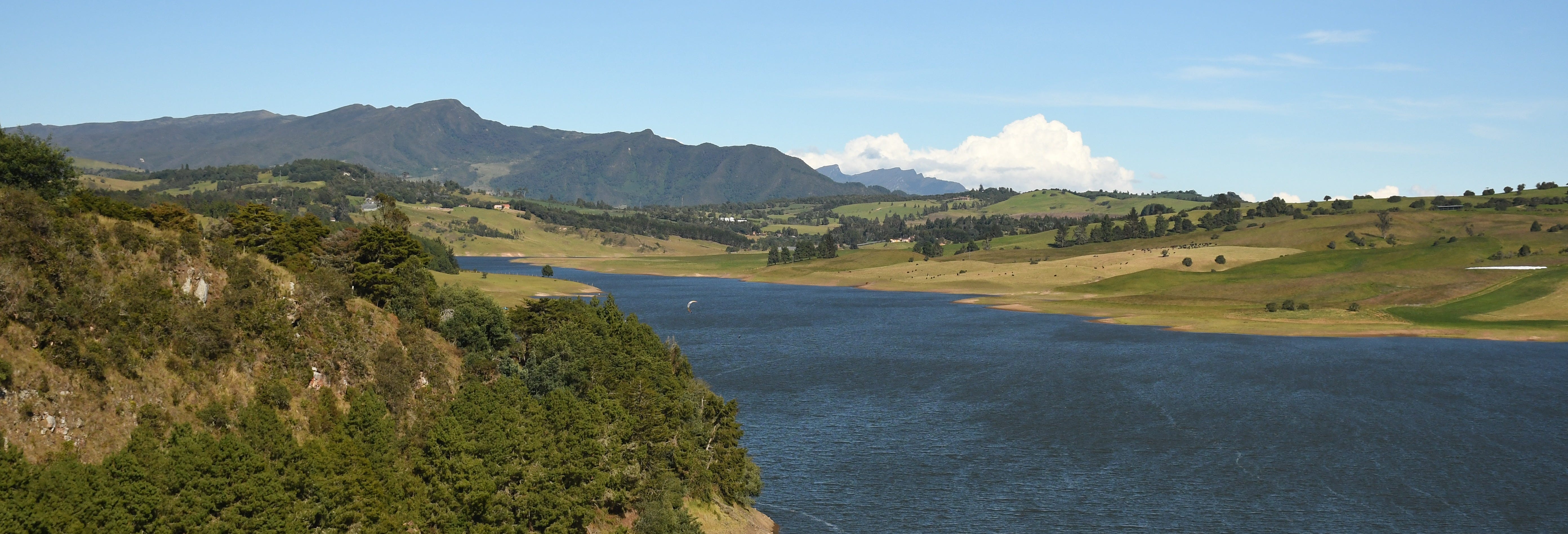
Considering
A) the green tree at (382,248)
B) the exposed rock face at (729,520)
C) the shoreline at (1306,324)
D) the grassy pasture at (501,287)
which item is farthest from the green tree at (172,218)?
the shoreline at (1306,324)

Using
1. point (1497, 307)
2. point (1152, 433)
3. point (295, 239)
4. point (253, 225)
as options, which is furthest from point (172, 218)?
point (1497, 307)

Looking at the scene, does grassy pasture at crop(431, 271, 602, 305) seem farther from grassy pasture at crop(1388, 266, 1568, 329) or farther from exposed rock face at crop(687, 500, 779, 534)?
grassy pasture at crop(1388, 266, 1568, 329)

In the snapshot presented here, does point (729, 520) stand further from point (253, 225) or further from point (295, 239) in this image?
point (253, 225)

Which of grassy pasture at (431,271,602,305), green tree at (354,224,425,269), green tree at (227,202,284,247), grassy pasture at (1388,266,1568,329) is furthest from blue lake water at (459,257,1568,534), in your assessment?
grassy pasture at (431,271,602,305)

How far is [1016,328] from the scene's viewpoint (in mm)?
161625

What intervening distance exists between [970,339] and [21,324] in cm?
12101

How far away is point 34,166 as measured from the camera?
55.8 metres

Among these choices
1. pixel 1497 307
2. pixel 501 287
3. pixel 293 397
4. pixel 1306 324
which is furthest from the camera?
pixel 501 287

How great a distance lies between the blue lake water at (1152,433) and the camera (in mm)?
62469

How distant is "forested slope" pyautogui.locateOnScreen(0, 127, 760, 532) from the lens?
3691 cm

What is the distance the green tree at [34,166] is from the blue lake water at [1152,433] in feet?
148

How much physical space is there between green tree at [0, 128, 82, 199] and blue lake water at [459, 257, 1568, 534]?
45034 millimetres

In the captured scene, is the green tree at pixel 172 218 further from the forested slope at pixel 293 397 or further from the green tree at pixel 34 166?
the green tree at pixel 34 166

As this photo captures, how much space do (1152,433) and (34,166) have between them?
78919 millimetres
